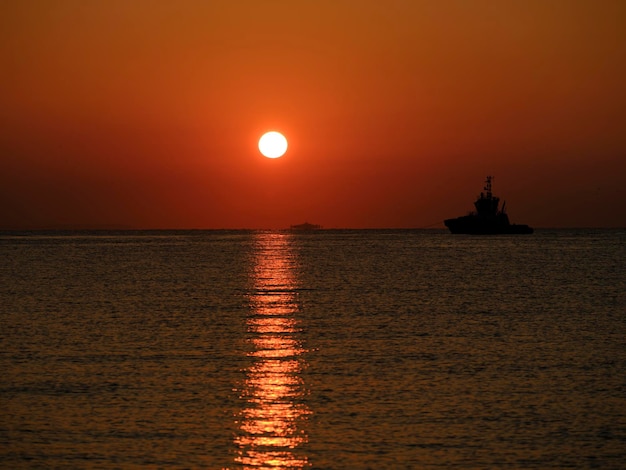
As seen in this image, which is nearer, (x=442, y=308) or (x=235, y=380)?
(x=235, y=380)

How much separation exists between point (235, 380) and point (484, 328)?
18.8m

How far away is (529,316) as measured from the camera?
168 feet

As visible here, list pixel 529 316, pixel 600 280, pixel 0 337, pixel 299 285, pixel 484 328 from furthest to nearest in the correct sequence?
pixel 600 280
pixel 299 285
pixel 529 316
pixel 484 328
pixel 0 337

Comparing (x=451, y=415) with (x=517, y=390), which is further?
(x=517, y=390)

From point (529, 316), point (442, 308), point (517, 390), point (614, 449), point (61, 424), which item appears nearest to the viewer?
point (614, 449)

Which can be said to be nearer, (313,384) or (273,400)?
(273,400)

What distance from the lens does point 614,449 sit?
21.2 m

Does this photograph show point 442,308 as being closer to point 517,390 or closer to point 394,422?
point 517,390

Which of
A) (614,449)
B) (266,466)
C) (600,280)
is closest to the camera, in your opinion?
(266,466)

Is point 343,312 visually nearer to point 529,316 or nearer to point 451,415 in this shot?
point 529,316

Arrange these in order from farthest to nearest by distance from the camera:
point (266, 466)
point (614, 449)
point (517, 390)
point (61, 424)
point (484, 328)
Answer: point (484, 328), point (517, 390), point (61, 424), point (614, 449), point (266, 466)

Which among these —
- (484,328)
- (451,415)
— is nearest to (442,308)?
(484,328)

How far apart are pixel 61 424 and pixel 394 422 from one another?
8.48m

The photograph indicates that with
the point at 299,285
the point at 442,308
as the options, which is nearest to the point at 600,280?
the point at 299,285
